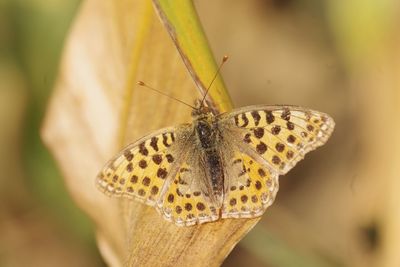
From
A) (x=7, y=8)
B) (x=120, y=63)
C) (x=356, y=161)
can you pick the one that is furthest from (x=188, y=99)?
(x=7, y=8)

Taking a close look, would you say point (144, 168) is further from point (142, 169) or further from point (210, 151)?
point (210, 151)

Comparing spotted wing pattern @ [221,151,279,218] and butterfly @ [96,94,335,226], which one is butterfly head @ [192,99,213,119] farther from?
spotted wing pattern @ [221,151,279,218]

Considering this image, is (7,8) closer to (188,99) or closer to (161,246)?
(188,99)

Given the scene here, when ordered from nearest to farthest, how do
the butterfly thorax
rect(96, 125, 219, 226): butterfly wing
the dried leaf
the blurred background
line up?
the dried leaf → rect(96, 125, 219, 226): butterfly wing → the butterfly thorax → the blurred background

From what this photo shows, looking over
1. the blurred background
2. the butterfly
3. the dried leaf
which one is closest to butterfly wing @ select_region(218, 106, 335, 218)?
the butterfly

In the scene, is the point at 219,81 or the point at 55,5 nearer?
the point at 219,81

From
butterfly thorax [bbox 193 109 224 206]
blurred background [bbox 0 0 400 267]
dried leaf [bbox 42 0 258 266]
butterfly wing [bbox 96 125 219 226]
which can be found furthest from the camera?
blurred background [bbox 0 0 400 267]
